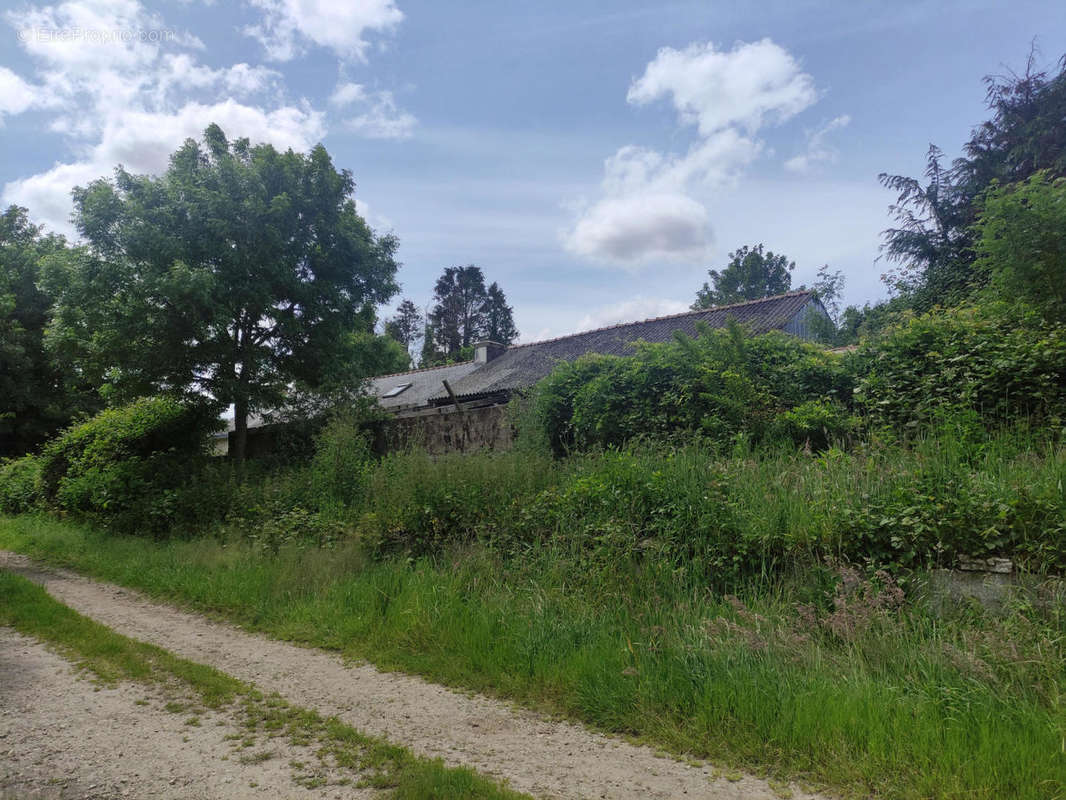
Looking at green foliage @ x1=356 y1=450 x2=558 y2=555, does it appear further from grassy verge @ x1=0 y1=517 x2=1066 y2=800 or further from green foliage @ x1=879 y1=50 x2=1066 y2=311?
green foliage @ x1=879 y1=50 x2=1066 y2=311

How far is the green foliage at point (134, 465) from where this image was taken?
12.2m

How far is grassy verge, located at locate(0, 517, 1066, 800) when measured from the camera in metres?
3.17

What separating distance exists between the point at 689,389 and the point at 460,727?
623 centimetres

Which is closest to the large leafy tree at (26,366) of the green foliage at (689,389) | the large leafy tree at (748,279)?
the green foliage at (689,389)

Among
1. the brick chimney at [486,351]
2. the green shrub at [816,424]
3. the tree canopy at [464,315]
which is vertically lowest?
the green shrub at [816,424]

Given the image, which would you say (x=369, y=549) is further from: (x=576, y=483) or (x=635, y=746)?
(x=635, y=746)

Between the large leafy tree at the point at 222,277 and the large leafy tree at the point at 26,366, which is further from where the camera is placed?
the large leafy tree at the point at 26,366

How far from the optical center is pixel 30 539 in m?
12.6

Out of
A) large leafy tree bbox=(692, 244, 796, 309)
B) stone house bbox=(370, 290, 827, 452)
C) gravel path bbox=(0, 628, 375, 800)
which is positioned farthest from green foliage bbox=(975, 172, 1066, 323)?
large leafy tree bbox=(692, 244, 796, 309)

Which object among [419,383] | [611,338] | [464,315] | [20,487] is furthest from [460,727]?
[464,315]

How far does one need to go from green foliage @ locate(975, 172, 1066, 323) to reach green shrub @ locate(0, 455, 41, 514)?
20610 millimetres

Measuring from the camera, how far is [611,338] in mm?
20531

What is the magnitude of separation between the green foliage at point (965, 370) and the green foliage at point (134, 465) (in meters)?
11.2

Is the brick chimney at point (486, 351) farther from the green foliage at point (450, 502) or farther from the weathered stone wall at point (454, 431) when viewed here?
the green foliage at point (450, 502)
